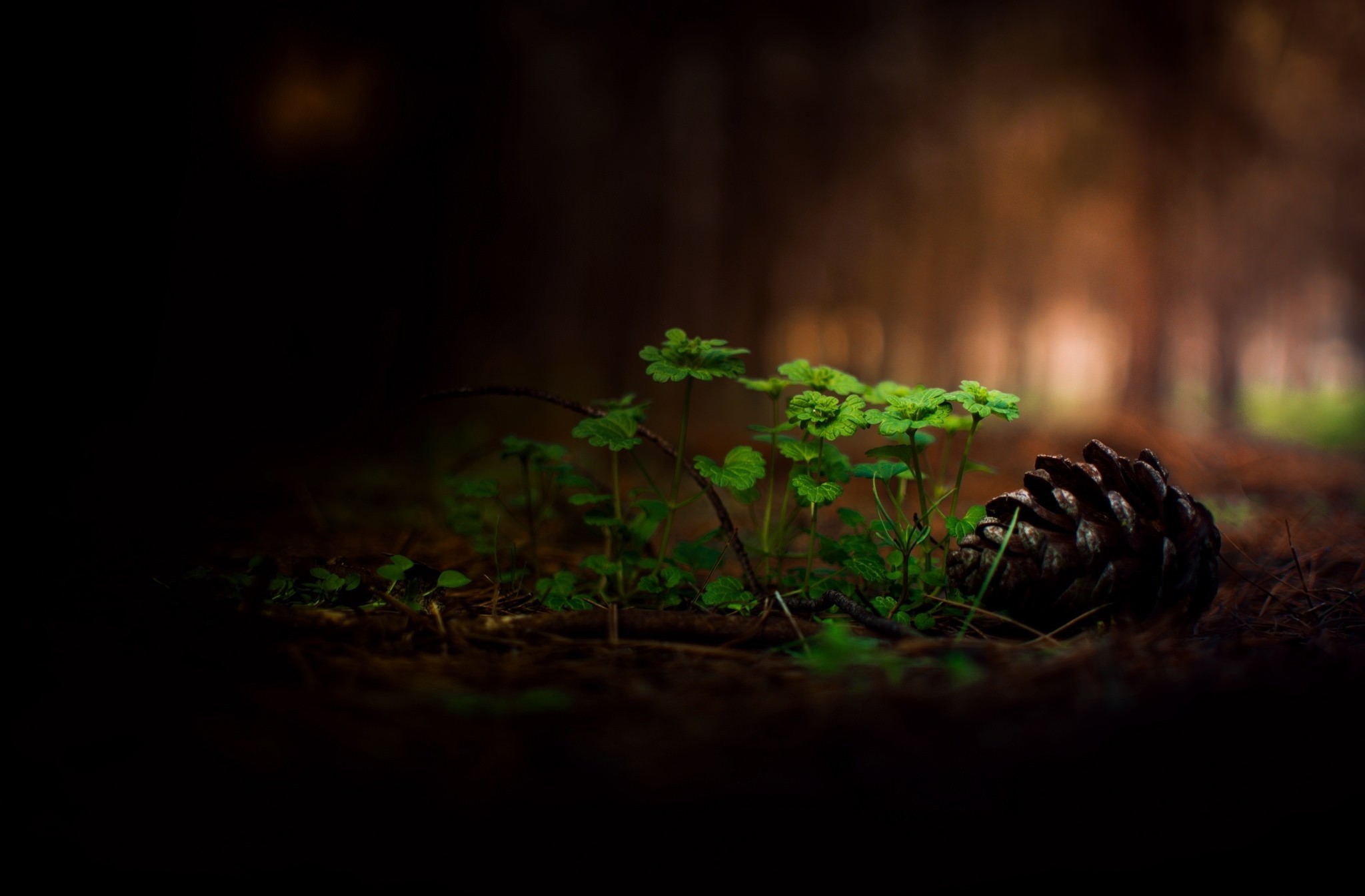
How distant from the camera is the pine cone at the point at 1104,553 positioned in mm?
1045

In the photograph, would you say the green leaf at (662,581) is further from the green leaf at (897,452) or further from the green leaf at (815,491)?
the green leaf at (897,452)

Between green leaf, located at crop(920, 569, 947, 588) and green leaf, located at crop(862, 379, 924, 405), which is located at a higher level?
green leaf, located at crop(862, 379, 924, 405)

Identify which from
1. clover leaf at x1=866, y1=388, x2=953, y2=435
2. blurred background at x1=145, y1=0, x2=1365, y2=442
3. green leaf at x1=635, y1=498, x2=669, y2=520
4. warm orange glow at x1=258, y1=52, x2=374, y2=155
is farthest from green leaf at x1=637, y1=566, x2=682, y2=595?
warm orange glow at x1=258, y1=52, x2=374, y2=155

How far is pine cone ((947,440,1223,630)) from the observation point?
1045mm

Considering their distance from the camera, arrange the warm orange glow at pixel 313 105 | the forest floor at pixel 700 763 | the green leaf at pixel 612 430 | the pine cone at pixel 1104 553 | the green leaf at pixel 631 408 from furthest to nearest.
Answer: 1. the warm orange glow at pixel 313 105
2. the green leaf at pixel 631 408
3. the green leaf at pixel 612 430
4. the pine cone at pixel 1104 553
5. the forest floor at pixel 700 763

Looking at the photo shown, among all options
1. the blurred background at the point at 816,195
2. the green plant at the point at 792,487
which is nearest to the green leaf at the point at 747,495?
the green plant at the point at 792,487

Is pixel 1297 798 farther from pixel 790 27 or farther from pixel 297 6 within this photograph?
pixel 790 27

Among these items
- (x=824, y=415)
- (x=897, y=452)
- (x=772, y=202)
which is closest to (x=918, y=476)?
(x=897, y=452)

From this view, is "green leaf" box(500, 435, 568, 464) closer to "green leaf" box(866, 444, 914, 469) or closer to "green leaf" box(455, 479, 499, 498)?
"green leaf" box(455, 479, 499, 498)

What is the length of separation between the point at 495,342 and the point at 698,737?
3.36m

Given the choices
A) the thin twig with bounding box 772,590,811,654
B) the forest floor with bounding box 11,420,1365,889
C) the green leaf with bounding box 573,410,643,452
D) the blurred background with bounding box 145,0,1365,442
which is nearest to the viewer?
the forest floor with bounding box 11,420,1365,889

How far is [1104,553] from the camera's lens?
1.06 meters

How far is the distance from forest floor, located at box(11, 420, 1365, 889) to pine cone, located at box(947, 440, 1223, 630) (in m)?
0.20

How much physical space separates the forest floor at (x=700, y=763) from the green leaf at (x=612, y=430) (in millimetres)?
430
